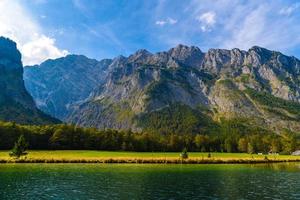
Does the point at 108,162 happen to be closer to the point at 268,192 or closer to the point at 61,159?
the point at 61,159

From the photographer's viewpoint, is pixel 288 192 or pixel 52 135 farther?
pixel 52 135

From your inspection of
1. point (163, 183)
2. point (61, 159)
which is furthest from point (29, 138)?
point (163, 183)

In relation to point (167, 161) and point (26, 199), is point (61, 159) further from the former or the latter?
point (26, 199)

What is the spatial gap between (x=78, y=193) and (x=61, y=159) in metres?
81.9

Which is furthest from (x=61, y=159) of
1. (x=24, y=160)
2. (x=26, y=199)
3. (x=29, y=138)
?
(x=26, y=199)

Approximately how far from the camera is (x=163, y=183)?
227 feet

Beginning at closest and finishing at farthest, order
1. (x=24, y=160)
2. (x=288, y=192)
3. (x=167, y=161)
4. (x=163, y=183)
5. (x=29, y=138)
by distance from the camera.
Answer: (x=288, y=192) → (x=163, y=183) → (x=24, y=160) → (x=167, y=161) → (x=29, y=138)

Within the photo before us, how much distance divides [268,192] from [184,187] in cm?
1368

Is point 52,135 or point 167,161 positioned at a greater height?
point 52,135

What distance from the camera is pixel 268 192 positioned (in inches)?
2308

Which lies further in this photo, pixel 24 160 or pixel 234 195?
pixel 24 160

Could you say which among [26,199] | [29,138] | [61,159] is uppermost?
[29,138]

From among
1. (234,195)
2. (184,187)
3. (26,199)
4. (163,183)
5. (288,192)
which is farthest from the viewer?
(163,183)

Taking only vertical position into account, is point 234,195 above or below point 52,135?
below
